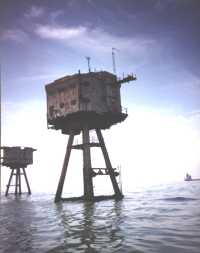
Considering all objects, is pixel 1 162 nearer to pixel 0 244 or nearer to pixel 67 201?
pixel 67 201

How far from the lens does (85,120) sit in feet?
95.6

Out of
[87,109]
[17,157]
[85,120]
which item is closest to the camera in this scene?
[87,109]

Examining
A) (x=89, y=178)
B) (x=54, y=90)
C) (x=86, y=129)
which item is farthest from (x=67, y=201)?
(x=54, y=90)

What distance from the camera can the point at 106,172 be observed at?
28875 millimetres

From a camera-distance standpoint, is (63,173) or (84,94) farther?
(84,94)

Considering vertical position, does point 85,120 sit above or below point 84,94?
below

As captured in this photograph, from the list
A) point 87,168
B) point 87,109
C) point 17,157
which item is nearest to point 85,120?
point 87,109

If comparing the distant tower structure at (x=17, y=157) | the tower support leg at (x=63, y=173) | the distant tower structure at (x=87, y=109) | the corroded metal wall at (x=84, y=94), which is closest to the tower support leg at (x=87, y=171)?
the distant tower structure at (x=87, y=109)

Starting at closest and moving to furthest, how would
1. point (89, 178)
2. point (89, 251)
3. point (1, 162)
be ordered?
point (89, 251) < point (89, 178) < point (1, 162)

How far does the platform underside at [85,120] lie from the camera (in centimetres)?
2861

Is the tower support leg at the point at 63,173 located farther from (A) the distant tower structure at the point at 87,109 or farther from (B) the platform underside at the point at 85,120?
(B) the platform underside at the point at 85,120

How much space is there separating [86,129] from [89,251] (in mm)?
21707

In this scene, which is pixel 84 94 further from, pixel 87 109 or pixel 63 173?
pixel 63 173

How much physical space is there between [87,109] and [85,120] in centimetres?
163
